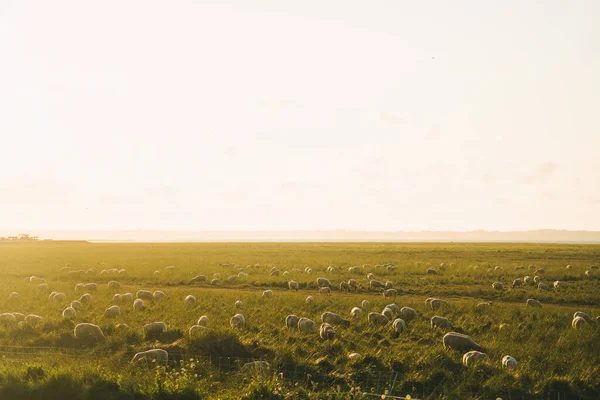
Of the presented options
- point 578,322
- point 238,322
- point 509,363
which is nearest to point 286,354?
point 238,322

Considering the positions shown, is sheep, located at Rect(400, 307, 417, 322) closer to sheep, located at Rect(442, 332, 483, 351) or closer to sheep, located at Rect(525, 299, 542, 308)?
sheep, located at Rect(442, 332, 483, 351)

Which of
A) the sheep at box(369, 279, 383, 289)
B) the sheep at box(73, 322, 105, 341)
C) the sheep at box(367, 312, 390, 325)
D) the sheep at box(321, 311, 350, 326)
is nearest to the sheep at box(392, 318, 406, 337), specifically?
the sheep at box(367, 312, 390, 325)

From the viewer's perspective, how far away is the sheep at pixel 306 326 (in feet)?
51.8

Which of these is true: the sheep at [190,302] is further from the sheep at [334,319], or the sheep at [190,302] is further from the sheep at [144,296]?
the sheep at [334,319]

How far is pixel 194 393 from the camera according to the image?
33.2 ft

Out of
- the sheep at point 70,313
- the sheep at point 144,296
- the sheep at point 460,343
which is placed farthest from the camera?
the sheep at point 144,296

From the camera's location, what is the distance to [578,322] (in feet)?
56.0

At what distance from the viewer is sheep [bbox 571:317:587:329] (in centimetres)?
1689

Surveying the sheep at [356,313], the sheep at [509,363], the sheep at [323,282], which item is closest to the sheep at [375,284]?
the sheep at [323,282]

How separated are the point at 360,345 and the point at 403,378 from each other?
2567 millimetres

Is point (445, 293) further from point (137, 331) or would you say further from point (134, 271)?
point (134, 271)

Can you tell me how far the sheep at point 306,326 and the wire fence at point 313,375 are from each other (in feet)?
10.4

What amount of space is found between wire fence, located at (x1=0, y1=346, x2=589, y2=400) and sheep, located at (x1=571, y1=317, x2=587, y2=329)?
6.94 m

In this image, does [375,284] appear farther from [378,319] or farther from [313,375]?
[313,375]
